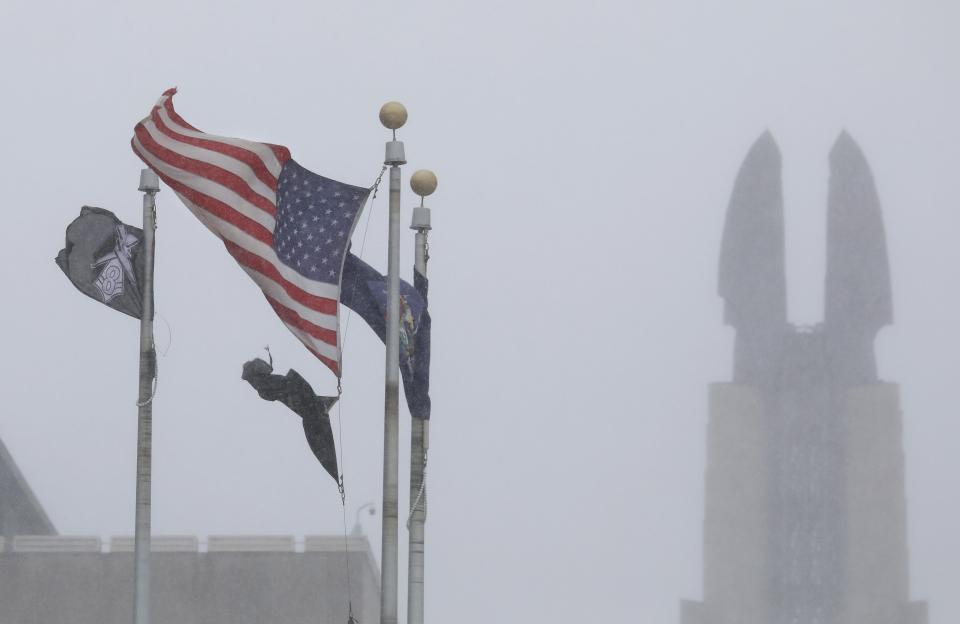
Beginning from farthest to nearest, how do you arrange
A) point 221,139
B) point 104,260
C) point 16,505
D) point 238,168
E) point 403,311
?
1. point 16,505
2. point 104,260
3. point 403,311
4. point 221,139
5. point 238,168

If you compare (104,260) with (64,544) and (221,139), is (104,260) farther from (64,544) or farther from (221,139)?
(64,544)

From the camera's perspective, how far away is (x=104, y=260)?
27.7 meters

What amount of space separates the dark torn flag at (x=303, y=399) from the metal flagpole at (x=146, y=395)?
2.26m

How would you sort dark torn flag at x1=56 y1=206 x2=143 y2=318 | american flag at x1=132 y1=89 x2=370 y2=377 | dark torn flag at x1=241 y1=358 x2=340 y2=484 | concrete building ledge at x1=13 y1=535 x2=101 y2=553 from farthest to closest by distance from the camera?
1. concrete building ledge at x1=13 y1=535 x2=101 y2=553
2. dark torn flag at x1=56 y1=206 x2=143 y2=318
3. dark torn flag at x1=241 y1=358 x2=340 y2=484
4. american flag at x1=132 y1=89 x2=370 y2=377

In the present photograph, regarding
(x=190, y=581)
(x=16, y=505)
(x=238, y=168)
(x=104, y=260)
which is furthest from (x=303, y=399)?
(x=16, y=505)

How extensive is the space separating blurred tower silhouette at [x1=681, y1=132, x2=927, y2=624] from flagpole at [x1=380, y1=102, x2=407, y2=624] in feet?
296

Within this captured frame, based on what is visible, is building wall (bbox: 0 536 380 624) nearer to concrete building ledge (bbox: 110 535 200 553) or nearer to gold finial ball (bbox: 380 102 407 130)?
concrete building ledge (bbox: 110 535 200 553)

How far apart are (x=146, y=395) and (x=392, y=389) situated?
402 cm

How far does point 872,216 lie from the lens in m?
120

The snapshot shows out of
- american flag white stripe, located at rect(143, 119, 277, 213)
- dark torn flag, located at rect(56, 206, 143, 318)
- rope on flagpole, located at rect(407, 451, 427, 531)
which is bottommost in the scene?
rope on flagpole, located at rect(407, 451, 427, 531)

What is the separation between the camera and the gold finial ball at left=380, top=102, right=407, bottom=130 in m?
25.6

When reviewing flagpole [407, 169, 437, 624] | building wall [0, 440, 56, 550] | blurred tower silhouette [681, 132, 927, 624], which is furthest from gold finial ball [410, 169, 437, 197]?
blurred tower silhouette [681, 132, 927, 624]

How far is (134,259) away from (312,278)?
12.5ft

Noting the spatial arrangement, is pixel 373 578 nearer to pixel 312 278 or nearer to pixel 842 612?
pixel 312 278
